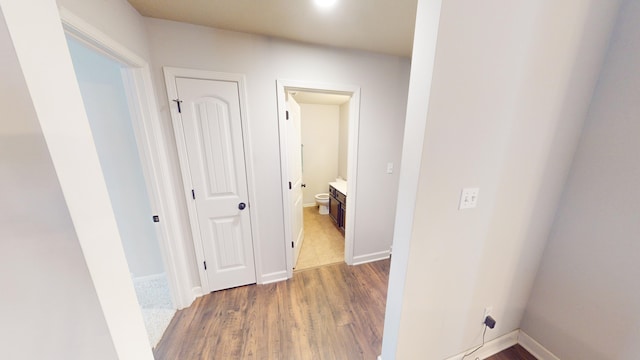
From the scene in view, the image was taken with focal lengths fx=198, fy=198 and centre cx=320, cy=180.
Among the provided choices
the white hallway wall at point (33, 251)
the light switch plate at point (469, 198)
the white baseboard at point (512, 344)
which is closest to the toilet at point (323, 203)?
the white baseboard at point (512, 344)

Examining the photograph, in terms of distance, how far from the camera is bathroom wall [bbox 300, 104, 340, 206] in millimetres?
4090

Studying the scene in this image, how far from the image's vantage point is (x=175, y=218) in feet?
5.45

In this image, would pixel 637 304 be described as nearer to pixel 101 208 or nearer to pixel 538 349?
pixel 538 349

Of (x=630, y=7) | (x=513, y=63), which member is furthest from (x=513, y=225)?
(x=630, y=7)

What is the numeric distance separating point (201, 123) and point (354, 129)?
55.8 inches

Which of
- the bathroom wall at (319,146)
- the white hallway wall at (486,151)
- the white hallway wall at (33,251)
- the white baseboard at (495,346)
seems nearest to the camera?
the white hallway wall at (33,251)

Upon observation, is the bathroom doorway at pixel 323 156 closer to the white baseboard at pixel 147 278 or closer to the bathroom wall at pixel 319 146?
the bathroom wall at pixel 319 146

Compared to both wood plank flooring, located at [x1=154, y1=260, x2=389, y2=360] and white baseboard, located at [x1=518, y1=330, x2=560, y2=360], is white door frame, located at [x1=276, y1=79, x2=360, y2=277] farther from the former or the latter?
white baseboard, located at [x1=518, y1=330, x2=560, y2=360]

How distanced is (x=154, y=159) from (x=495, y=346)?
9.33 ft

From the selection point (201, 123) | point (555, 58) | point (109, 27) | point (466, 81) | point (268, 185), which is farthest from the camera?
point (268, 185)

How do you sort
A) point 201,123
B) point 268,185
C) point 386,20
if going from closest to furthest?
point 386,20 < point 201,123 < point 268,185

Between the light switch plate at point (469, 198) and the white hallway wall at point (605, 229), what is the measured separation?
75 cm

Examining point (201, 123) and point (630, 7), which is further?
point (201, 123)

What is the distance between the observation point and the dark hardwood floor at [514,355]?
1.38 meters
